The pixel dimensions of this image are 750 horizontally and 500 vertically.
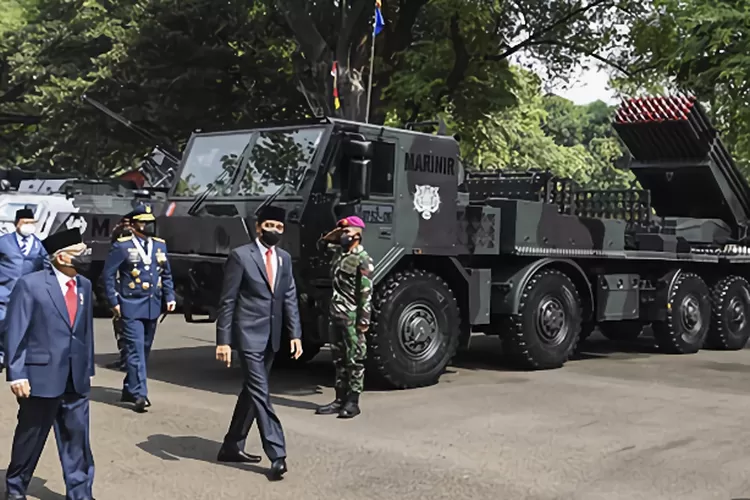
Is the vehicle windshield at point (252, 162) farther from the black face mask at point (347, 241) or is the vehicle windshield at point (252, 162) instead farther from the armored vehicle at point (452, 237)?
the black face mask at point (347, 241)

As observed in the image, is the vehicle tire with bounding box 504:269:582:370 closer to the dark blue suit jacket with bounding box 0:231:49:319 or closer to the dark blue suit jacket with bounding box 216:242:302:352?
the dark blue suit jacket with bounding box 216:242:302:352

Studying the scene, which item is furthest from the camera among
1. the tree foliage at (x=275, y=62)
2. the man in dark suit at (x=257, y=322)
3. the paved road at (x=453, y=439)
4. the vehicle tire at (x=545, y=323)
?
the tree foliage at (x=275, y=62)

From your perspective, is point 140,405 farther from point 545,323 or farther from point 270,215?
point 545,323

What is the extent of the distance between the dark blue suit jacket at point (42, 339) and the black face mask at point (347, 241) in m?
3.41

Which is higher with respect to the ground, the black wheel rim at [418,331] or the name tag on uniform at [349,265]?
the name tag on uniform at [349,265]

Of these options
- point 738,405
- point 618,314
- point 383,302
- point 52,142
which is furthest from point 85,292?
point 52,142

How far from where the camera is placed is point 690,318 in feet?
45.0

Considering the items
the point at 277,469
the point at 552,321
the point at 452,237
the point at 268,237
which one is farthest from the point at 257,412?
the point at 552,321

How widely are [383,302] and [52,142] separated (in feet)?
70.6

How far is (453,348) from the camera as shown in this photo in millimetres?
10344

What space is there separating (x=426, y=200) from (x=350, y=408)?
2.42 meters

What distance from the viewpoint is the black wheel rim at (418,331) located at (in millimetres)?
9828

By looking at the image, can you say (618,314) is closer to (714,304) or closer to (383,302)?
(714,304)

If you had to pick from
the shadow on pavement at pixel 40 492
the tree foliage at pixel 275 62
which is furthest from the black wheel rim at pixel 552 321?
the tree foliage at pixel 275 62
